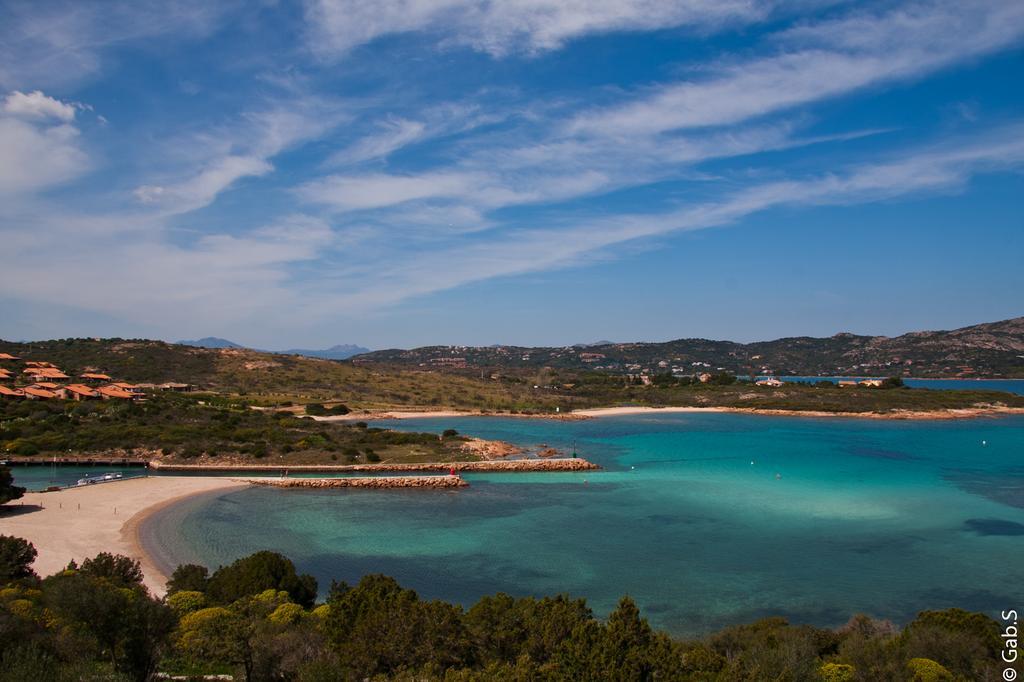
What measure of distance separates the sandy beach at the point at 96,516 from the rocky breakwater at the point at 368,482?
2.02 metres

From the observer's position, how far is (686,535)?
30094 mm

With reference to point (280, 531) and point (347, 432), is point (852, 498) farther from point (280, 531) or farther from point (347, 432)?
point (347, 432)

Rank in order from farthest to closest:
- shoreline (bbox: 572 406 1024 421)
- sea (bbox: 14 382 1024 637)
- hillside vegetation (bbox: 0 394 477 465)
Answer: shoreline (bbox: 572 406 1024 421) → hillside vegetation (bbox: 0 394 477 465) → sea (bbox: 14 382 1024 637)

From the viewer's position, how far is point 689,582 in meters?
23.4

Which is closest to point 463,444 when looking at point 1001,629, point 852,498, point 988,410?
point 852,498

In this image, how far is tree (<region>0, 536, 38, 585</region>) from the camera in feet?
63.3

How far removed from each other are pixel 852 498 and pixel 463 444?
28.9 metres

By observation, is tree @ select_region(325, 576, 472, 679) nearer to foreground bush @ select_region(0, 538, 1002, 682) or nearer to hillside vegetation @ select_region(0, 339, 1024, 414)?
foreground bush @ select_region(0, 538, 1002, 682)

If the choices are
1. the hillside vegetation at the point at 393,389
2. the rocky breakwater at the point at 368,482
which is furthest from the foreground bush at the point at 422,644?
the hillside vegetation at the point at 393,389

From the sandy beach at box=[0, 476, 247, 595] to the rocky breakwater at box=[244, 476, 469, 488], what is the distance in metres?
2.02

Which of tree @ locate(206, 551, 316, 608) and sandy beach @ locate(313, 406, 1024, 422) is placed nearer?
tree @ locate(206, 551, 316, 608)

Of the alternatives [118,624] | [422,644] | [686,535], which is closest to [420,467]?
[686,535]

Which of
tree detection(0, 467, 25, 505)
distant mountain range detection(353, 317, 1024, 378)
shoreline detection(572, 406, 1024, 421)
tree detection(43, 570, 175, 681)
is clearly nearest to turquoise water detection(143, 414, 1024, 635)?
tree detection(0, 467, 25, 505)

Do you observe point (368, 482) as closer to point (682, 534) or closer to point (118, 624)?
point (682, 534)
